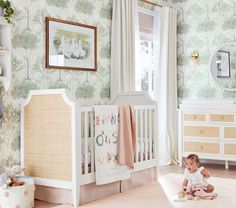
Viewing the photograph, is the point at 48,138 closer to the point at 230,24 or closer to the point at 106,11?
the point at 106,11

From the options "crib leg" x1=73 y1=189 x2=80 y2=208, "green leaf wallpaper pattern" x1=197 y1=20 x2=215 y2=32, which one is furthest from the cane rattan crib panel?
"green leaf wallpaper pattern" x1=197 y1=20 x2=215 y2=32

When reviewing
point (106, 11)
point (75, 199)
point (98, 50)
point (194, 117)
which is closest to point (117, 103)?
point (98, 50)

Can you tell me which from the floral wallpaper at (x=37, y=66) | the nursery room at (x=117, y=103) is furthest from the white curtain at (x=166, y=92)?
the floral wallpaper at (x=37, y=66)

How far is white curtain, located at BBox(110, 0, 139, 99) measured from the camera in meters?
5.00

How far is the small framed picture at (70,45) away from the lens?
13.9 feet

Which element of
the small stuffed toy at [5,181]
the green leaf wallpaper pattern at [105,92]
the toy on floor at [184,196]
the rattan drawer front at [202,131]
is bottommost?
the toy on floor at [184,196]

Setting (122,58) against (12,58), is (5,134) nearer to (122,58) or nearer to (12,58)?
(12,58)

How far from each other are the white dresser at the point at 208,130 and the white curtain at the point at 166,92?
0.24 meters

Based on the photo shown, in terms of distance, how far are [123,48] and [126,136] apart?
1376 millimetres

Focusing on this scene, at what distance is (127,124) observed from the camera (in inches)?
158

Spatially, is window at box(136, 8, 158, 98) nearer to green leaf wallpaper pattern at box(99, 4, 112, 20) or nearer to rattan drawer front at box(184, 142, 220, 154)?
green leaf wallpaper pattern at box(99, 4, 112, 20)

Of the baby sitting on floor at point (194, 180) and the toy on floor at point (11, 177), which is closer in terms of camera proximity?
the toy on floor at point (11, 177)

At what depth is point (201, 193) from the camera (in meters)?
3.73

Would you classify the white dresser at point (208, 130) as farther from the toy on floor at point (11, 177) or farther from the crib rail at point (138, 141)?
the toy on floor at point (11, 177)
